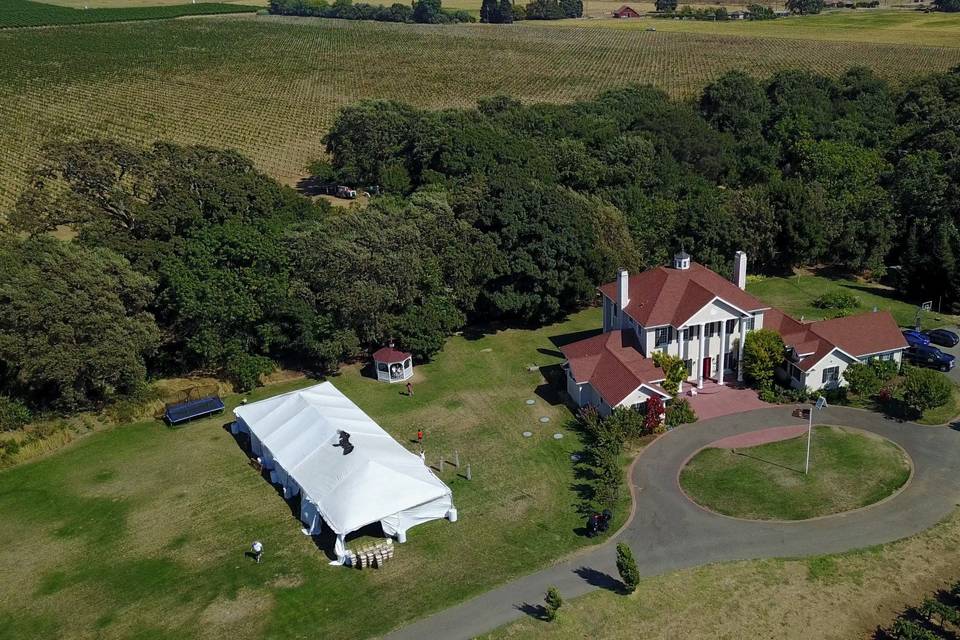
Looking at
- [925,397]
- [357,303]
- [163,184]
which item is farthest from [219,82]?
[925,397]

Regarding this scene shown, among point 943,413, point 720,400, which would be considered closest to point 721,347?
point 720,400

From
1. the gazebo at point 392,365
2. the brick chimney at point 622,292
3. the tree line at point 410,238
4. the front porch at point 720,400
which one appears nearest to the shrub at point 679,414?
the front porch at point 720,400

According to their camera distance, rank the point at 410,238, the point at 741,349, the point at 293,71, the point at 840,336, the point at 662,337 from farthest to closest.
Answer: the point at 293,71, the point at 410,238, the point at 741,349, the point at 662,337, the point at 840,336

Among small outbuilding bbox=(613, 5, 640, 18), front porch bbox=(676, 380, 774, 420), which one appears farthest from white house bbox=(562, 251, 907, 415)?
small outbuilding bbox=(613, 5, 640, 18)

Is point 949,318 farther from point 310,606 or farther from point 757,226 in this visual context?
point 310,606

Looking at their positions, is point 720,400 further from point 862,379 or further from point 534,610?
point 534,610

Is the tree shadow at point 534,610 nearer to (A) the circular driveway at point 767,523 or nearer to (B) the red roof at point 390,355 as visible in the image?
(A) the circular driveway at point 767,523

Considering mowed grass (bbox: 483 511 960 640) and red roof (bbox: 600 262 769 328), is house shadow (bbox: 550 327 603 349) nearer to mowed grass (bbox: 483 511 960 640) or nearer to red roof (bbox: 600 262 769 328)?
red roof (bbox: 600 262 769 328)
